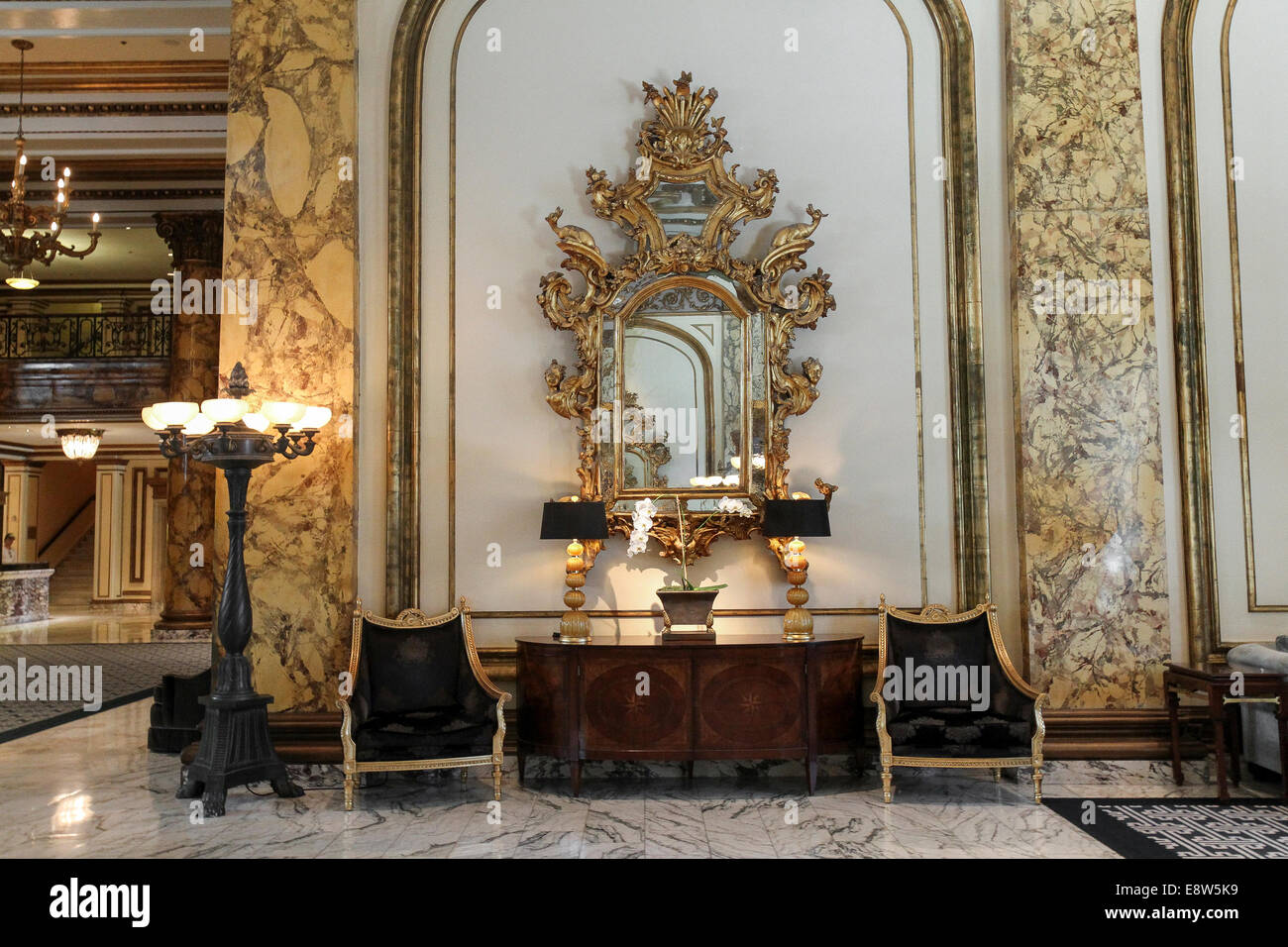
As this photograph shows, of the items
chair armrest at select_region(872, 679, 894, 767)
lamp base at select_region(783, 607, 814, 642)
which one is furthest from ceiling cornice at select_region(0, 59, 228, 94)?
chair armrest at select_region(872, 679, 894, 767)

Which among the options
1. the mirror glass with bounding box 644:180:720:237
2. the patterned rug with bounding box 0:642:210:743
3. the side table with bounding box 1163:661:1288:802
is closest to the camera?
the side table with bounding box 1163:661:1288:802

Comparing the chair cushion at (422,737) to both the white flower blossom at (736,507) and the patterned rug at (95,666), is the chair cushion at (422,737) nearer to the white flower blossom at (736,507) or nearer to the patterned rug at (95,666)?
the white flower blossom at (736,507)

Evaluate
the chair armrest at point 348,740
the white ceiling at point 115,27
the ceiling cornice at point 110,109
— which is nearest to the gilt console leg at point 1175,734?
the chair armrest at point 348,740

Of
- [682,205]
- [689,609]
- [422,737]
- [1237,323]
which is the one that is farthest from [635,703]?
[1237,323]

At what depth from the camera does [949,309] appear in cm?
581

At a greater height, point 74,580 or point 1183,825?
point 74,580

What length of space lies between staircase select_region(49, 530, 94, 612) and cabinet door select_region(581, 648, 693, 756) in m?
17.4

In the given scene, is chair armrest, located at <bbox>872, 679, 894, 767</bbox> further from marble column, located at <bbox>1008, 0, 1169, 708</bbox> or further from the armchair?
the armchair

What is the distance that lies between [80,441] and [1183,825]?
15.7 meters

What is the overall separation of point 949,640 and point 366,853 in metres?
3.03

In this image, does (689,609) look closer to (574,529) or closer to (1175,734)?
(574,529)

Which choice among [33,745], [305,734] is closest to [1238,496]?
[305,734]

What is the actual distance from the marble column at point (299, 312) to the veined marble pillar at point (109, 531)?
47.7 ft

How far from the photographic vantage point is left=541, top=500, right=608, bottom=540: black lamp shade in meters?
5.35
